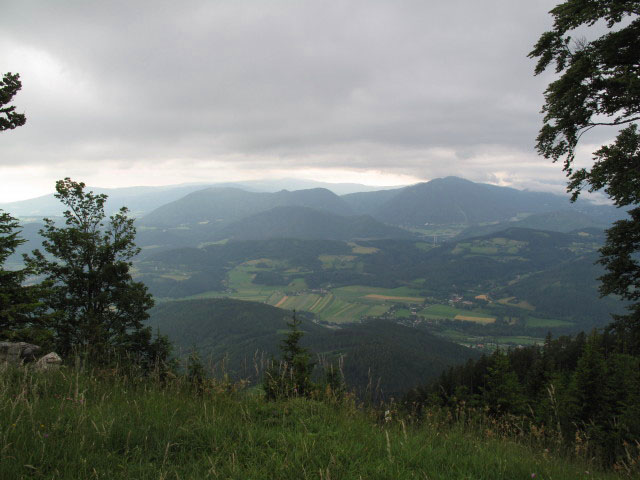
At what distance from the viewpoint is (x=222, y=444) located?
11.7 feet

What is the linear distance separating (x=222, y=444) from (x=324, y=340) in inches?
5034

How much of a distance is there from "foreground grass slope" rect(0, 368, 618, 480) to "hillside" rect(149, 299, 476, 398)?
7200 cm

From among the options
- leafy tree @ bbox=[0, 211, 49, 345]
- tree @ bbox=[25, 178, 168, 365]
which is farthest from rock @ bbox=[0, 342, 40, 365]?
tree @ bbox=[25, 178, 168, 365]

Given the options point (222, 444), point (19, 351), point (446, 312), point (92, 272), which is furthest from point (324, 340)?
point (222, 444)

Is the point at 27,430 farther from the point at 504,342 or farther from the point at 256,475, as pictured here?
the point at 504,342

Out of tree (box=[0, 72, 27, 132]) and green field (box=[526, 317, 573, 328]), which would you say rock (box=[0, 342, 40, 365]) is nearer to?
tree (box=[0, 72, 27, 132])

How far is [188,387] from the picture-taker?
5457 millimetres

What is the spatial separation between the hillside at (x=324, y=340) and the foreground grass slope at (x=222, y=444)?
236ft

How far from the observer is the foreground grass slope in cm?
292

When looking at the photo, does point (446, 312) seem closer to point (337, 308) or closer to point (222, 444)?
point (337, 308)

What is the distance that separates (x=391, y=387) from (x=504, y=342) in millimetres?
71040

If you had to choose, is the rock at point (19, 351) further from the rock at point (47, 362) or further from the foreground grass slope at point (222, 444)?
the foreground grass slope at point (222, 444)

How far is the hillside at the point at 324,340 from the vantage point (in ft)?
319

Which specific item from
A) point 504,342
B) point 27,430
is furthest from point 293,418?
point 504,342
